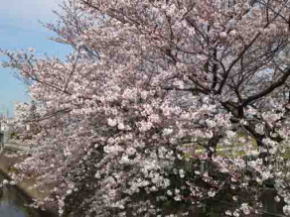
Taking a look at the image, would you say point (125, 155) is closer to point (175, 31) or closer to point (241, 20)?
point (175, 31)

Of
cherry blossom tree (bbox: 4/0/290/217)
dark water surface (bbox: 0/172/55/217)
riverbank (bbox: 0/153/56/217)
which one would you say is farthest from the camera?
dark water surface (bbox: 0/172/55/217)

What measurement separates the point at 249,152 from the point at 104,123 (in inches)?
101

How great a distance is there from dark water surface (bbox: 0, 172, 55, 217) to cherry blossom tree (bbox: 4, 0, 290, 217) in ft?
19.5

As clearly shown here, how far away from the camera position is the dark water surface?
609 inches

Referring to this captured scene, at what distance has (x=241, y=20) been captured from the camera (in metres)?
6.95

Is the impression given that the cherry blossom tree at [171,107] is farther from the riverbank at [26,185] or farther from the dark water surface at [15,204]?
the dark water surface at [15,204]

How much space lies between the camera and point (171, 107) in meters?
6.21

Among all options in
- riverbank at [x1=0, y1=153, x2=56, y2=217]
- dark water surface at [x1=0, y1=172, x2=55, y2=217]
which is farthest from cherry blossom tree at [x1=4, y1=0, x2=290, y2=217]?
dark water surface at [x1=0, y1=172, x2=55, y2=217]

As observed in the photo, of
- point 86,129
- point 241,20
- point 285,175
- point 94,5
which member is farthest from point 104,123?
point 285,175

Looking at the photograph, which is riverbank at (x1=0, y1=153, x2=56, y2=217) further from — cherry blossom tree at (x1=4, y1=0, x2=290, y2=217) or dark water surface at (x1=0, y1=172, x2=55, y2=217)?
cherry blossom tree at (x1=4, y1=0, x2=290, y2=217)

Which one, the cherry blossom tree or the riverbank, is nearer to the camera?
the cherry blossom tree

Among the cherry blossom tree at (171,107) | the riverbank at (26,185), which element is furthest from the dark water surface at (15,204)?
the cherry blossom tree at (171,107)

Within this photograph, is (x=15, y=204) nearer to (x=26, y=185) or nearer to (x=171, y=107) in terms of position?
(x=26, y=185)

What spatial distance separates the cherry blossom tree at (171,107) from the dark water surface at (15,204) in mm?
5951
